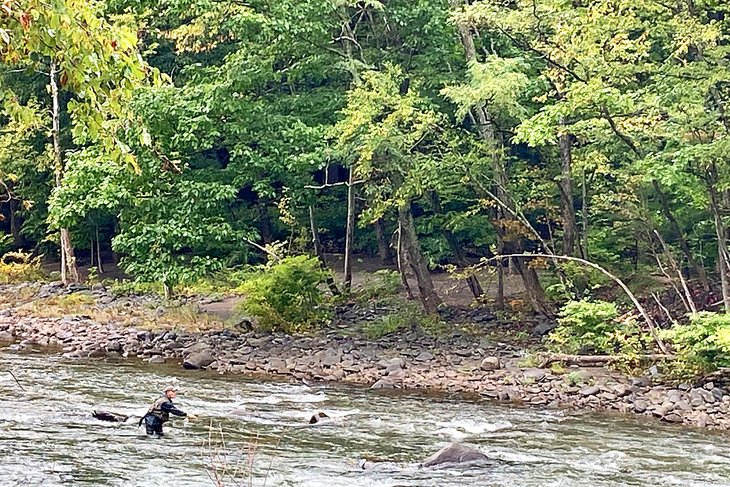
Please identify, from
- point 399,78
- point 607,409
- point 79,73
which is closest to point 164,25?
point 399,78

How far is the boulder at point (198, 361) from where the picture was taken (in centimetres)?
1923

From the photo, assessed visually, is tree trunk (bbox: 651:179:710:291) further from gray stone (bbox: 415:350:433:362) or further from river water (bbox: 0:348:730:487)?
river water (bbox: 0:348:730:487)

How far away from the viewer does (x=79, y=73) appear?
15.5ft

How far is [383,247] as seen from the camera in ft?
110

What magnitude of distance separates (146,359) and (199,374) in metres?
2.26

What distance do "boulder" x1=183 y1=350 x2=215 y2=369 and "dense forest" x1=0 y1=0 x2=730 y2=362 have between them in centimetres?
333

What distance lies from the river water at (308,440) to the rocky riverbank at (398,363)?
957 mm

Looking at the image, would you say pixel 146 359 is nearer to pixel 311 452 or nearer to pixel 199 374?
pixel 199 374

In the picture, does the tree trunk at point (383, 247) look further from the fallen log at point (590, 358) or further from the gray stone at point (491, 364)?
the fallen log at point (590, 358)

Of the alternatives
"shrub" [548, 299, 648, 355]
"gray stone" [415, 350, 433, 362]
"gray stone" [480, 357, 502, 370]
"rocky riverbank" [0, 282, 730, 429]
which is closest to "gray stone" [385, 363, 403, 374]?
"rocky riverbank" [0, 282, 730, 429]

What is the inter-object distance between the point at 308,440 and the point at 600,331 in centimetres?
766

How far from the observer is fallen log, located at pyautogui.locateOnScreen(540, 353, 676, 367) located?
56.2 feet

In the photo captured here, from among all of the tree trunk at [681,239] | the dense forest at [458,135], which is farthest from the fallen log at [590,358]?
the tree trunk at [681,239]

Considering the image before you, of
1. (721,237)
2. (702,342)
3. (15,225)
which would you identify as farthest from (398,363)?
(15,225)
